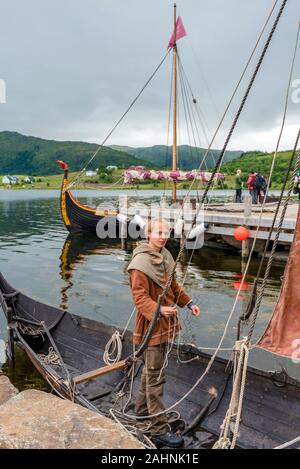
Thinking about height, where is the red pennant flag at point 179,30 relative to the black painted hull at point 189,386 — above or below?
above

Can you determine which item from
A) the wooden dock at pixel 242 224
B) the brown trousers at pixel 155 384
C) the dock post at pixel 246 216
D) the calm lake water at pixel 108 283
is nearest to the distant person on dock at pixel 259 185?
the wooden dock at pixel 242 224

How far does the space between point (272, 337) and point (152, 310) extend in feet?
4.61

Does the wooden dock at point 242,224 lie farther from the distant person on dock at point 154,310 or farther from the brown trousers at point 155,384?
the brown trousers at point 155,384

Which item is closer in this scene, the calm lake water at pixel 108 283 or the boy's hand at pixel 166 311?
the boy's hand at pixel 166 311

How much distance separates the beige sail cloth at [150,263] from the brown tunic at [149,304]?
6cm

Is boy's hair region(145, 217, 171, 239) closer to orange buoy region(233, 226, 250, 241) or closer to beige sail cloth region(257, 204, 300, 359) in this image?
beige sail cloth region(257, 204, 300, 359)

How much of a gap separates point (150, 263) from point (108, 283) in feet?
39.6

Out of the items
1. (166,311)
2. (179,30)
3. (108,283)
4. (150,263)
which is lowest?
(108,283)

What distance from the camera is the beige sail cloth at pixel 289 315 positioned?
4.09 m

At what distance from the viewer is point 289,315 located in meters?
4.20

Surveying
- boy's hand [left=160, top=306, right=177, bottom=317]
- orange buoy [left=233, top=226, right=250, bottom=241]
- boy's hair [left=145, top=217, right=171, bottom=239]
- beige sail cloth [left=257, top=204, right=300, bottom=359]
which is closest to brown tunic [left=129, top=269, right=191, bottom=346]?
boy's hand [left=160, top=306, right=177, bottom=317]

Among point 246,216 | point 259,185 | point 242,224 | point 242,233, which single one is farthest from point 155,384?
point 259,185

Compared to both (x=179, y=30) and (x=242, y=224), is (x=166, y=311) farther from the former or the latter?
(x=179, y=30)
